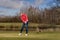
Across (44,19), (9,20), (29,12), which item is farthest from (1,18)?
(44,19)

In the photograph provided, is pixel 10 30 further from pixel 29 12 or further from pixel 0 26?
pixel 29 12

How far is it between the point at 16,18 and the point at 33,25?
1422 mm

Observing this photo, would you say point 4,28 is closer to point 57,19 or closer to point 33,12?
point 33,12

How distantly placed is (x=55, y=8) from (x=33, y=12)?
5.70ft

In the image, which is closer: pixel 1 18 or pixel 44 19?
pixel 1 18

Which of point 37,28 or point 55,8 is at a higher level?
point 55,8

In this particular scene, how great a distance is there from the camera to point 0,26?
17312mm

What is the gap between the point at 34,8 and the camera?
17188 millimetres

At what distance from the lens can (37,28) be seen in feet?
56.9

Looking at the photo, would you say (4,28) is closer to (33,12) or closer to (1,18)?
(1,18)

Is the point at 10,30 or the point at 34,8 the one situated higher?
the point at 34,8

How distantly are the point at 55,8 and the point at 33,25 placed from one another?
7.09 feet

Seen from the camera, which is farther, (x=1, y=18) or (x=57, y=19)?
(x=57, y=19)

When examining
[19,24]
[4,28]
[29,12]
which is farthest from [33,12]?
[4,28]
